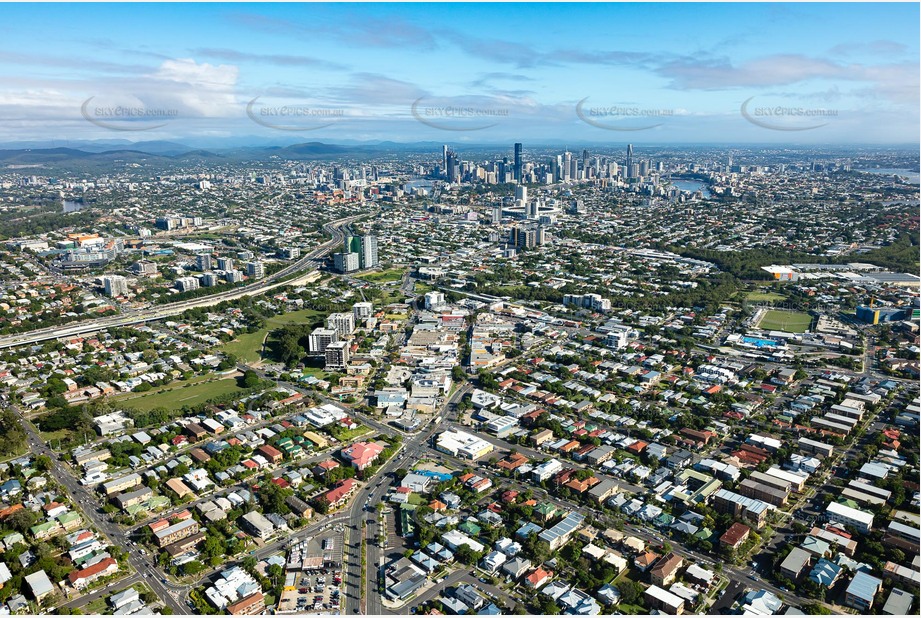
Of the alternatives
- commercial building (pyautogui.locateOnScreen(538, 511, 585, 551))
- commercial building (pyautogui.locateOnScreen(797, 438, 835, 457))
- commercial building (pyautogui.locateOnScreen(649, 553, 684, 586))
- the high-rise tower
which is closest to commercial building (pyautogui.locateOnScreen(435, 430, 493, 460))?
commercial building (pyautogui.locateOnScreen(538, 511, 585, 551))

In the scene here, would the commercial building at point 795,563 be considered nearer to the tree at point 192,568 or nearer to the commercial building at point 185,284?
the tree at point 192,568

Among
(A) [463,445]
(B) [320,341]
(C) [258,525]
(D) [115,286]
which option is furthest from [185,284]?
(C) [258,525]

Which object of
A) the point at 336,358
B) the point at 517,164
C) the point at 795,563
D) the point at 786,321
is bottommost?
the point at 795,563

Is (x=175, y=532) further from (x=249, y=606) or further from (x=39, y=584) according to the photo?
(x=249, y=606)

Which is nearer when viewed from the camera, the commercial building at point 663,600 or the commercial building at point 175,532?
the commercial building at point 663,600

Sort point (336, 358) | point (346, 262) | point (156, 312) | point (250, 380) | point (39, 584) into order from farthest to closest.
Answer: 1. point (346, 262)
2. point (156, 312)
3. point (336, 358)
4. point (250, 380)
5. point (39, 584)

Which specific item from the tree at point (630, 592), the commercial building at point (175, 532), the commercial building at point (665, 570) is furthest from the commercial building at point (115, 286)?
the commercial building at point (665, 570)

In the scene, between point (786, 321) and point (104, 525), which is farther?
point (786, 321)
